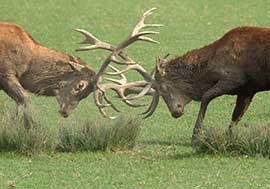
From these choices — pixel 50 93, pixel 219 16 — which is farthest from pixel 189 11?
pixel 50 93

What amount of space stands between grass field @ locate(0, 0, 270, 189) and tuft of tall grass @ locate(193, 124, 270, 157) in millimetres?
142

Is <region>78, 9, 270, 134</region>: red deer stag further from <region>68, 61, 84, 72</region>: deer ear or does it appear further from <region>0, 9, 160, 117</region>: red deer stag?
<region>68, 61, 84, 72</region>: deer ear

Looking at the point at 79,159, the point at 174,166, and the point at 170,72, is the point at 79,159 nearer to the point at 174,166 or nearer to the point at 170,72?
the point at 174,166

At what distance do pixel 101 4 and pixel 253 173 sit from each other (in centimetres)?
1582

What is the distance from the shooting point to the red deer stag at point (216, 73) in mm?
14961

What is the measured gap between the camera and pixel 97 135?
14.0 m

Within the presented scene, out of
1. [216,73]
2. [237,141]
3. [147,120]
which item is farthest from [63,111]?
[237,141]

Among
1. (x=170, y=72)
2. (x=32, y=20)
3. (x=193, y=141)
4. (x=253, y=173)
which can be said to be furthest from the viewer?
(x=32, y=20)

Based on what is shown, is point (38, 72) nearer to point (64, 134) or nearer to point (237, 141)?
point (64, 134)

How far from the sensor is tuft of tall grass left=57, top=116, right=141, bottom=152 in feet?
45.8

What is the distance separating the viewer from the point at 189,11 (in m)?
27.1

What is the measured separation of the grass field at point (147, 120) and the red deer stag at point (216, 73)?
470 mm

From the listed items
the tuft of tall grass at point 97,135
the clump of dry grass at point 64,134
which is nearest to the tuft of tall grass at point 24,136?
the clump of dry grass at point 64,134

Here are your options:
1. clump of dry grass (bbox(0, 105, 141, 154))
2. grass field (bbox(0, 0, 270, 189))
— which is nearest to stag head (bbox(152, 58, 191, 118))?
grass field (bbox(0, 0, 270, 189))
